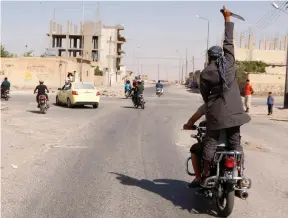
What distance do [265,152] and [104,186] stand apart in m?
5.51

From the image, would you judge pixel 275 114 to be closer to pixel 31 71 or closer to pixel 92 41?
pixel 31 71

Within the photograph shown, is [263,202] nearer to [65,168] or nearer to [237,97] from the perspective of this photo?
[237,97]

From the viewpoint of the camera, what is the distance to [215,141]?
5.46 m

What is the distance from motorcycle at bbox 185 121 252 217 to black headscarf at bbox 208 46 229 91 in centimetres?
75

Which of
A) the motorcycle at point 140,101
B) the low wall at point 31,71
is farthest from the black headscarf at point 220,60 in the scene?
the low wall at point 31,71

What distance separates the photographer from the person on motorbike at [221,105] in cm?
536

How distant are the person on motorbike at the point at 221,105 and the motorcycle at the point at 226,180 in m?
0.09

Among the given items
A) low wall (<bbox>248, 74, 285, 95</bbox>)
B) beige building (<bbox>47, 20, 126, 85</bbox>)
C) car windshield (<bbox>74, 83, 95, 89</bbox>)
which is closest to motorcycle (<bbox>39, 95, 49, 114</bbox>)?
car windshield (<bbox>74, 83, 95, 89</bbox>)

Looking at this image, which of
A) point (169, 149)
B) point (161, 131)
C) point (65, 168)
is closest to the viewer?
point (65, 168)

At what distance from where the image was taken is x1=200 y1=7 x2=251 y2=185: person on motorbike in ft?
17.6

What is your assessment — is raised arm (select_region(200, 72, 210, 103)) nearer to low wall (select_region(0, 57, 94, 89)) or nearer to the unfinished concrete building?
low wall (select_region(0, 57, 94, 89))

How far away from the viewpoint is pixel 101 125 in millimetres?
16188

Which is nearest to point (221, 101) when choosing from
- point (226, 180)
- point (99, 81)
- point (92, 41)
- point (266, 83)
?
point (226, 180)

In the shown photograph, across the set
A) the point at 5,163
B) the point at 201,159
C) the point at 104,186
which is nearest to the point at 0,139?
the point at 5,163
